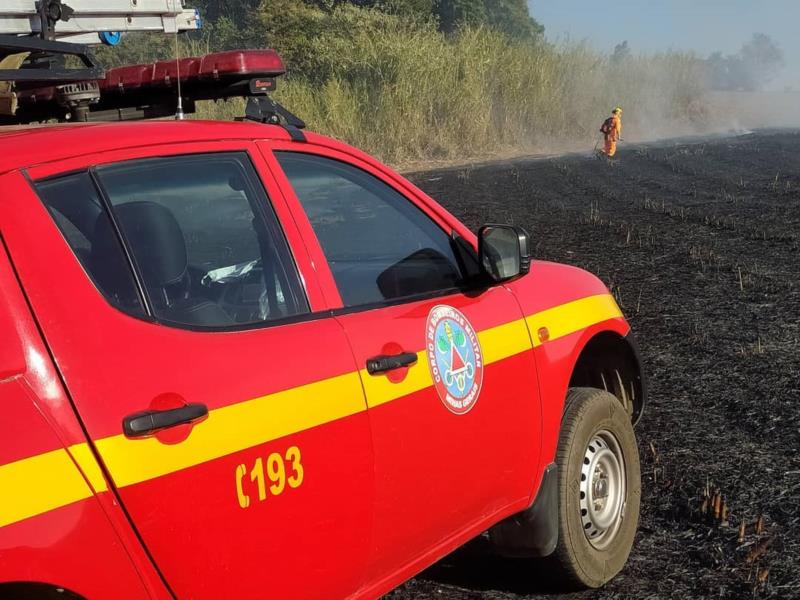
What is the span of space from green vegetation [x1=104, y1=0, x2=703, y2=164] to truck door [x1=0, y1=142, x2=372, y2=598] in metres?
19.3

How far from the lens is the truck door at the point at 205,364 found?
7.32 ft

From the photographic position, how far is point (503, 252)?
3.57 meters

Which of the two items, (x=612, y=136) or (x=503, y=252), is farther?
(x=612, y=136)

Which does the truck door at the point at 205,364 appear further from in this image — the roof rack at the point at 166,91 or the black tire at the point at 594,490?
the black tire at the point at 594,490

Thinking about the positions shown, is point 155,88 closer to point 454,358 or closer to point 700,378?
point 454,358

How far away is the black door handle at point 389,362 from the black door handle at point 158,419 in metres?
0.64

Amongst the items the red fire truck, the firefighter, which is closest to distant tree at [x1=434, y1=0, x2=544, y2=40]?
the firefighter

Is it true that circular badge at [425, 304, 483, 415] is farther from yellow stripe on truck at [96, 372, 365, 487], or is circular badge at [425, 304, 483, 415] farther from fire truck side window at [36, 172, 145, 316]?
fire truck side window at [36, 172, 145, 316]

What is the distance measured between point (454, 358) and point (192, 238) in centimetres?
91

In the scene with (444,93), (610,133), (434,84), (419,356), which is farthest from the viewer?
(444,93)

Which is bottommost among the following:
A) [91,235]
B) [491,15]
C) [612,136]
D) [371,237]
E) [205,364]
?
[612,136]

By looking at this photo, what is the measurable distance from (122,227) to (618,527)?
7.99 feet

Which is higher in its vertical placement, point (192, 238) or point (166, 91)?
point (166, 91)

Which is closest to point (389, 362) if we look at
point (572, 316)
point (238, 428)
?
point (238, 428)
